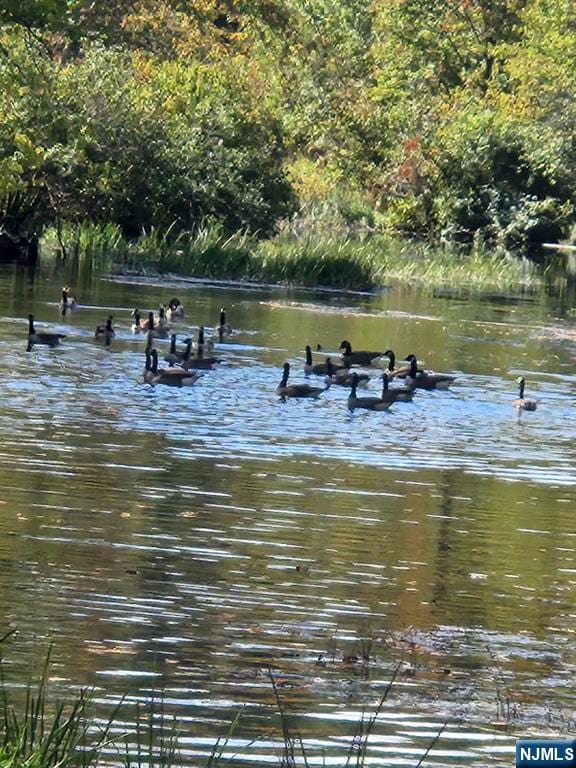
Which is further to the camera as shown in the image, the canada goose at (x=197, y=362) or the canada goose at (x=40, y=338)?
the canada goose at (x=40, y=338)

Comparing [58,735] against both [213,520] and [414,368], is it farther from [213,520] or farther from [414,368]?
[414,368]

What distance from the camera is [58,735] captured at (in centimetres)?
646

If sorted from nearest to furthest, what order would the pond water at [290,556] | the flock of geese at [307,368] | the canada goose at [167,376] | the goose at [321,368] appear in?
the pond water at [290,556] → the flock of geese at [307,368] → the canada goose at [167,376] → the goose at [321,368]

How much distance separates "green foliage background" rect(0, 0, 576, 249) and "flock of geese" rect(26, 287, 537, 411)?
3147mm

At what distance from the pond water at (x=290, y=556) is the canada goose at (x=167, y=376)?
217mm

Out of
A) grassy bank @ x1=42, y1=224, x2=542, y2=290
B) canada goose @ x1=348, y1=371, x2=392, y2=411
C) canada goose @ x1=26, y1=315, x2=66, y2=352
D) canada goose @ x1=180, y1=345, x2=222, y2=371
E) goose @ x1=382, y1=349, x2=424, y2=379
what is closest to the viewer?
→ canada goose @ x1=348, y1=371, x2=392, y2=411

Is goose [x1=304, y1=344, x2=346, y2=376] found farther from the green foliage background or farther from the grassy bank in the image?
the grassy bank

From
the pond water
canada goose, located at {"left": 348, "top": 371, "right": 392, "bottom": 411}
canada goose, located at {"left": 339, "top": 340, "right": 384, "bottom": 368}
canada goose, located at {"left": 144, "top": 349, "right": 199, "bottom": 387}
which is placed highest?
canada goose, located at {"left": 339, "top": 340, "right": 384, "bottom": 368}

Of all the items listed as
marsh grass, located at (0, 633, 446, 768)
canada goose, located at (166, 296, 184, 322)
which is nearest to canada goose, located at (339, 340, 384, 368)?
canada goose, located at (166, 296, 184, 322)

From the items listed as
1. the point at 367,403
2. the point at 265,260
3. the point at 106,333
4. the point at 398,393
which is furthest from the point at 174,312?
the point at 265,260

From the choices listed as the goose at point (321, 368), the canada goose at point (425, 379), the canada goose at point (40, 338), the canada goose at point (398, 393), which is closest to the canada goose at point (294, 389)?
the canada goose at point (398, 393)

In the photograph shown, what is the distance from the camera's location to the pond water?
8969 millimetres

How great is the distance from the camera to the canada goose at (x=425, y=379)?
2406 centimetres

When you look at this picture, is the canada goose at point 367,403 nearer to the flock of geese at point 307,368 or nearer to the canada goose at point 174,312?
the flock of geese at point 307,368
